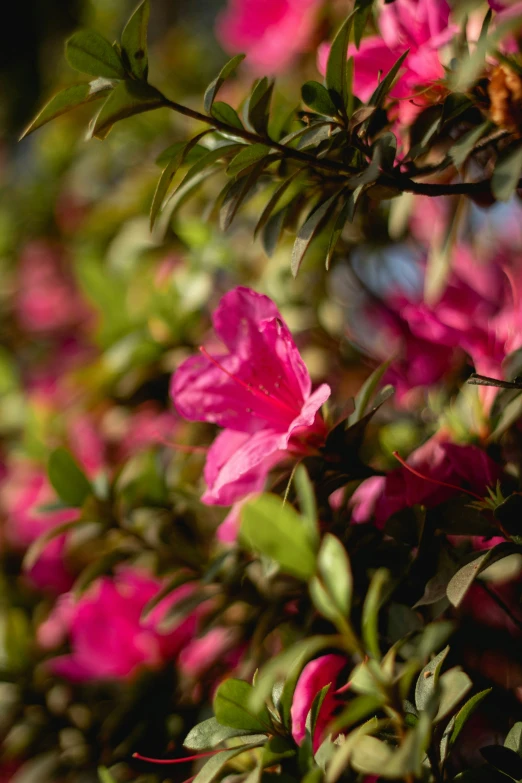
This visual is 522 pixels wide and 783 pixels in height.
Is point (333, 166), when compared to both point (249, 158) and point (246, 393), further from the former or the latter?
point (246, 393)

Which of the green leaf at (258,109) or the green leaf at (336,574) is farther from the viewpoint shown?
the green leaf at (258,109)

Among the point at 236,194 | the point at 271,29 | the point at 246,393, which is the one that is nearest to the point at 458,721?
the point at 246,393

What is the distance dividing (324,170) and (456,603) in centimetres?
36

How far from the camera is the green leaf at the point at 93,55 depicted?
543 millimetres

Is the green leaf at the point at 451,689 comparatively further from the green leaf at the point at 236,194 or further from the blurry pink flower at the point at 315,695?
the green leaf at the point at 236,194

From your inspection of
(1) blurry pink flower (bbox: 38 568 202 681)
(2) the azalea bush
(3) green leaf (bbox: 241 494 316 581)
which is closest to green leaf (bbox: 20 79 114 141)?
(2) the azalea bush

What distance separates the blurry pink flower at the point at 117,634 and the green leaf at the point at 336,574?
54cm

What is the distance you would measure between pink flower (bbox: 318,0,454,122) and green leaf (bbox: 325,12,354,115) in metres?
0.06

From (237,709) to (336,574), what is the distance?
17cm

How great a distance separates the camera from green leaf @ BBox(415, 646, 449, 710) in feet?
1.65

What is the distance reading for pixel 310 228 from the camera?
0.59 m

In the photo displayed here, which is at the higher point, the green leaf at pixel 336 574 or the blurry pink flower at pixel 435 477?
the green leaf at pixel 336 574

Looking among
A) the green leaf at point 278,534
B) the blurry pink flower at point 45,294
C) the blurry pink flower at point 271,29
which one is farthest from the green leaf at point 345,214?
the blurry pink flower at point 45,294

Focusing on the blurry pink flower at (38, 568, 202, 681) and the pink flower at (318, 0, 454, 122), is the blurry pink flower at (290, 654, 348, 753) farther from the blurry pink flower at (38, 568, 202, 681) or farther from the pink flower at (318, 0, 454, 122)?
the pink flower at (318, 0, 454, 122)
